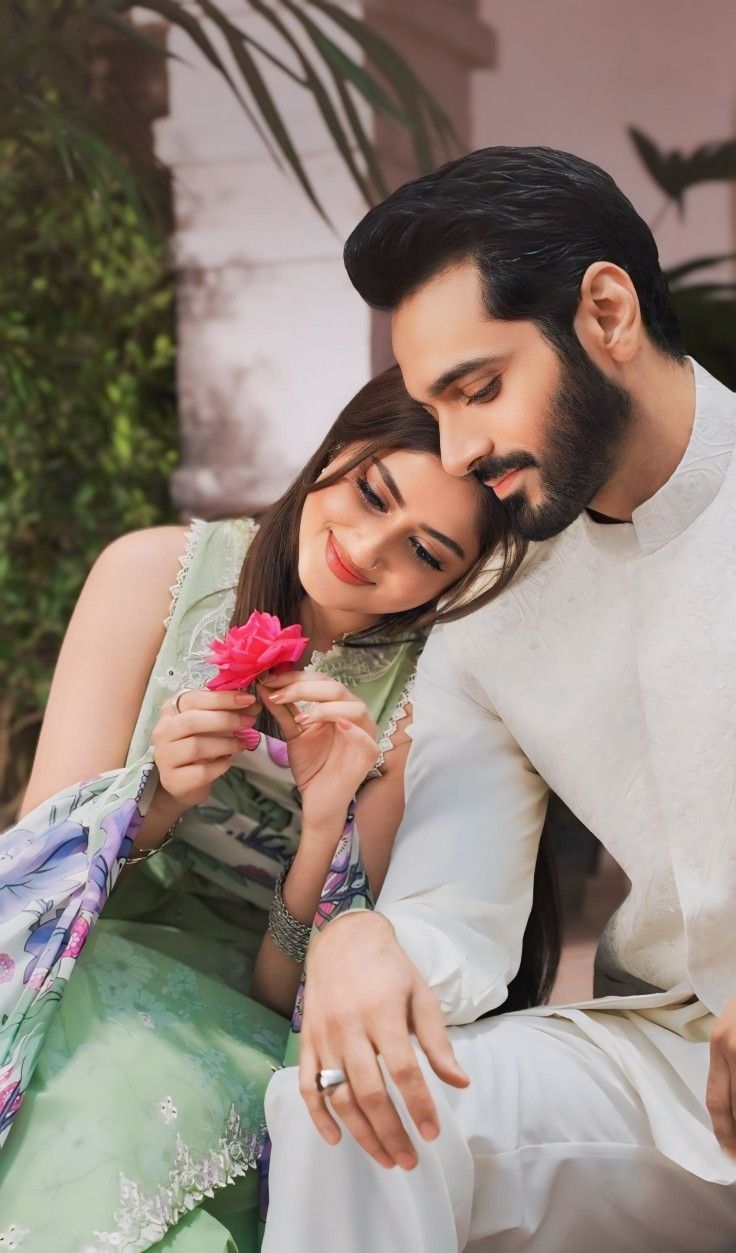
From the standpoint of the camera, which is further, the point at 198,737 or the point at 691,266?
the point at 691,266

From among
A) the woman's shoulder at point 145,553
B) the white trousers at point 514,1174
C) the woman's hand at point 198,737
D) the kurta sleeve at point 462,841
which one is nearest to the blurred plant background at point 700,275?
the woman's shoulder at point 145,553

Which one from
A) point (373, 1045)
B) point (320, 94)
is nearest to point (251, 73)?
point (320, 94)

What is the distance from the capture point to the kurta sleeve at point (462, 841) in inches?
71.0

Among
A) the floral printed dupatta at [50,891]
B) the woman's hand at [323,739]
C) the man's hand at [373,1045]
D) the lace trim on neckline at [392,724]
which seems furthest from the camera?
the lace trim on neckline at [392,724]

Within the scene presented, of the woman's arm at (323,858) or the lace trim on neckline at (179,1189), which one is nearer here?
the lace trim on neckline at (179,1189)

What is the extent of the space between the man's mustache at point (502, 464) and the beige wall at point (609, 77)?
2.99 metres

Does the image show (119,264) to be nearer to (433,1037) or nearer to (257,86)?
(257,86)

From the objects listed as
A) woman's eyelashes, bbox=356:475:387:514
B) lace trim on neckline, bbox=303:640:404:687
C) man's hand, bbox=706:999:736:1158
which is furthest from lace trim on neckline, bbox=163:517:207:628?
man's hand, bbox=706:999:736:1158

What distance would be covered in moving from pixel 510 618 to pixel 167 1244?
0.92m

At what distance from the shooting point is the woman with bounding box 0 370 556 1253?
1667mm

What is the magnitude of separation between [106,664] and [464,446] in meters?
0.80

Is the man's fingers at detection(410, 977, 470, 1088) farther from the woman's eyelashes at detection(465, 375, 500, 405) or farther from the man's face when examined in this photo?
the woman's eyelashes at detection(465, 375, 500, 405)

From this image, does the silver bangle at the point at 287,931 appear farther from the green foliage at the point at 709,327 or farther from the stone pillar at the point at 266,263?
the green foliage at the point at 709,327

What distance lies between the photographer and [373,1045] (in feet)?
4.85
